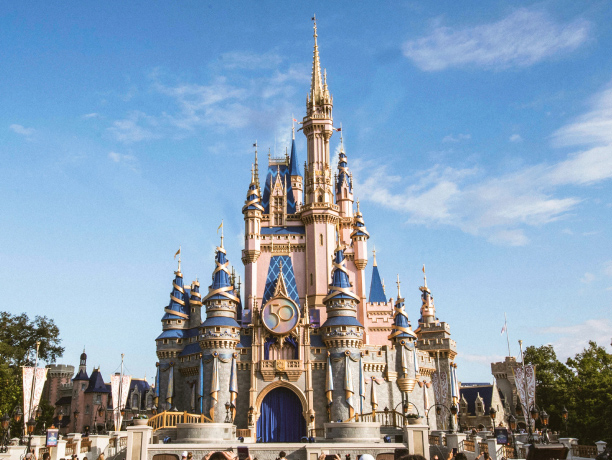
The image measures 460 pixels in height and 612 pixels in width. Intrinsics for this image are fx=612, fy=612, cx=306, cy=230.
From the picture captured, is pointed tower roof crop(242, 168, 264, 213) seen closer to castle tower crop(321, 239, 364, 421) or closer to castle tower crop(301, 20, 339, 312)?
castle tower crop(301, 20, 339, 312)

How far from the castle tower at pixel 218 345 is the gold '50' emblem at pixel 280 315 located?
2.91 meters

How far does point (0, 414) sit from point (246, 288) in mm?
25132

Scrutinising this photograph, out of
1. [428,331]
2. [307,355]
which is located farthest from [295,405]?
[428,331]

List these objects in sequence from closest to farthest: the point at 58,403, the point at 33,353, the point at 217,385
Answer: the point at 217,385
the point at 33,353
the point at 58,403

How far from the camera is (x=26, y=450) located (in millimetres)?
34844

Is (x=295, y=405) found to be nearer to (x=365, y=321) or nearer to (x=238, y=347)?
(x=238, y=347)

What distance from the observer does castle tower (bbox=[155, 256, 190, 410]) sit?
57188mm

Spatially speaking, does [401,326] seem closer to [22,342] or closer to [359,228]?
[359,228]

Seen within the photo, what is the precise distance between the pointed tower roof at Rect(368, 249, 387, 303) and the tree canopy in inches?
812

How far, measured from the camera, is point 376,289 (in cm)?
7350

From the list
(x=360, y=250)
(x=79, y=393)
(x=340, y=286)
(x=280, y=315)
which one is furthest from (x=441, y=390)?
(x=79, y=393)

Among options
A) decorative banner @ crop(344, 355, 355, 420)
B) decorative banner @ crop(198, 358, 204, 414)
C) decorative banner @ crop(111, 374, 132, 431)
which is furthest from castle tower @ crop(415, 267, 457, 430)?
decorative banner @ crop(111, 374, 132, 431)

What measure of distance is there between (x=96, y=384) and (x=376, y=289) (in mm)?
43133

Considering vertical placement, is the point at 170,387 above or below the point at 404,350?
below
